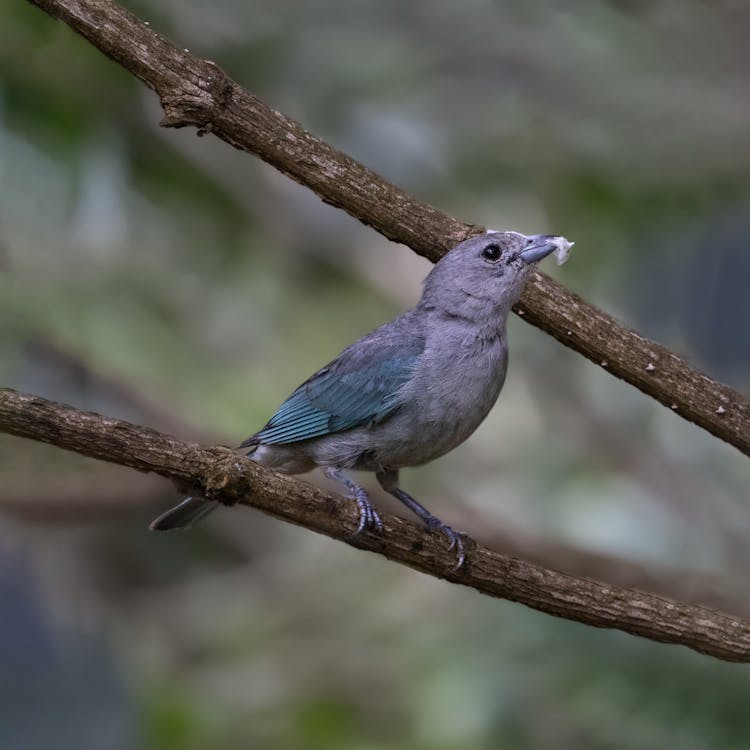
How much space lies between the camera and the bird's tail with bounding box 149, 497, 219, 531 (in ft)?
15.0

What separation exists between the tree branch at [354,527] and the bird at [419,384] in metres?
0.41

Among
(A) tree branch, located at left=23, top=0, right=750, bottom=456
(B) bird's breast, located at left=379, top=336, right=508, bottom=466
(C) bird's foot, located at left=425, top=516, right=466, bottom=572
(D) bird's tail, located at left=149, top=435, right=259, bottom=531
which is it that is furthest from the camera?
(D) bird's tail, located at left=149, top=435, right=259, bottom=531

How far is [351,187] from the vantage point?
3840 mm

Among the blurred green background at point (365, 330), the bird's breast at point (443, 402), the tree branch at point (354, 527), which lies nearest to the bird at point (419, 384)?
the bird's breast at point (443, 402)

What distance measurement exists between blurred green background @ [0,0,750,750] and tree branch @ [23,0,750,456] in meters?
1.36

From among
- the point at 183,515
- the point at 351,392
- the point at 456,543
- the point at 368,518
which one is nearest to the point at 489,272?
the point at 351,392

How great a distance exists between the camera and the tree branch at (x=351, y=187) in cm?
355

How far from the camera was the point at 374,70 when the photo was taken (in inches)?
263

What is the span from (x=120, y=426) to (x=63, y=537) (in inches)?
175

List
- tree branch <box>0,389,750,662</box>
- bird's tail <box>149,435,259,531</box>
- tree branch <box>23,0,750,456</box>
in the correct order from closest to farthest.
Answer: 1. tree branch <box>0,389,750,662</box>
2. tree branch <box>23,0,750,456</box>
3. bird's tail <box>149,435,259,531</box>

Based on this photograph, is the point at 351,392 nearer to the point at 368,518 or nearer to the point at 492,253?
the point at 492,253

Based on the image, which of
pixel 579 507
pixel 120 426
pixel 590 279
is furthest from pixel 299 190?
pixel 120 426

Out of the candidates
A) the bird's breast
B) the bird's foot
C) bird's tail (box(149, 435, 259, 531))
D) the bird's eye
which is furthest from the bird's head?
bird's tail (box(149, 435, 259, 531))

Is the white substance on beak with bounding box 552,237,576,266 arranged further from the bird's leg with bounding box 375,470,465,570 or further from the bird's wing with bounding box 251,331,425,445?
the bird's leg with bounding box 375,470,465,570
